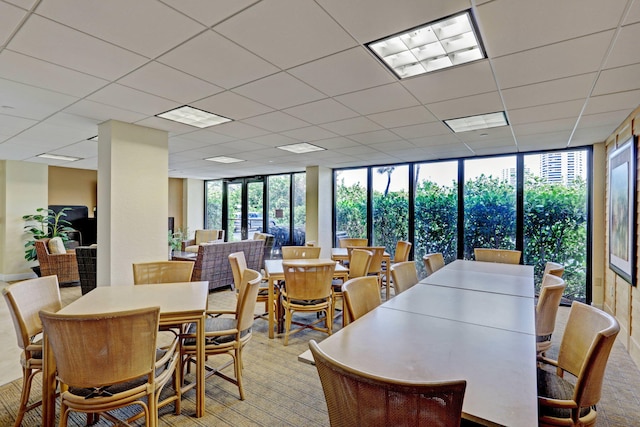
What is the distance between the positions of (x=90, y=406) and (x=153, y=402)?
0.96ft

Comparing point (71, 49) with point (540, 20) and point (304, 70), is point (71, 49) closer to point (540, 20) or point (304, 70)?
point (304, 70)

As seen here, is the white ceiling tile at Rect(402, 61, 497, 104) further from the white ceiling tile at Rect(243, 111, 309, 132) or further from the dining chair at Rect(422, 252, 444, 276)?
the dining chair at Rect(422, 252, 444, 276)

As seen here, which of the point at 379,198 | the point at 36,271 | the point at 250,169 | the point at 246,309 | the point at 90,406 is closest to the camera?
the point at 90,406

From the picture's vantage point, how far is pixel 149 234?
157 inches

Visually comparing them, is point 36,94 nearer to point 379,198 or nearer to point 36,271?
point 36,271

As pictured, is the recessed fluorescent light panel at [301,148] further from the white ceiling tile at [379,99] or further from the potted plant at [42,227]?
the potted plant at [42,227]

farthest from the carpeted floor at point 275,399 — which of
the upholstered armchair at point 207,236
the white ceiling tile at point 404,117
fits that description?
the upholstered armchair at point 207,236

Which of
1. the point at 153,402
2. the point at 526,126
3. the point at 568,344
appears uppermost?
the point at 526,126

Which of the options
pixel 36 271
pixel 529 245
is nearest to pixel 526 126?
pixel 529 245

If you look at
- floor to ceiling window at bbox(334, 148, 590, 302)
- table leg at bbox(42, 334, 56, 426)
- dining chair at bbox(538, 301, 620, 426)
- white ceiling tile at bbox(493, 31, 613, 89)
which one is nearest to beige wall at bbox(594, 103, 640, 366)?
floor to ceiling window at bbox(334, 148, 590, 302)

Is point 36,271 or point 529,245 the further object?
Answer: point 36,271

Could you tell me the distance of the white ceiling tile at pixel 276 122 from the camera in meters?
3.58

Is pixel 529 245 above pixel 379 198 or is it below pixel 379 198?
below

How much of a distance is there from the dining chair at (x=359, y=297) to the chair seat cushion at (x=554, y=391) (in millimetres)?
997
